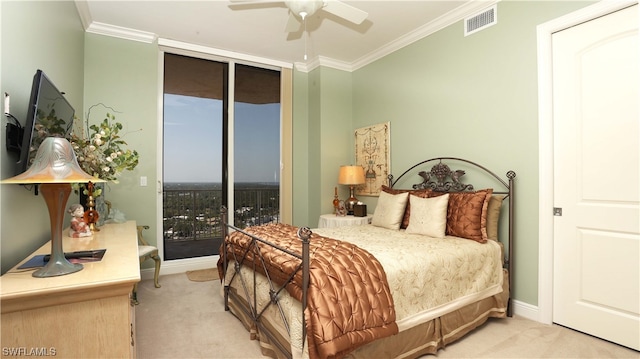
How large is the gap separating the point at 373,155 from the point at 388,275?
2.58 meters

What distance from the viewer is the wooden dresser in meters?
1.10

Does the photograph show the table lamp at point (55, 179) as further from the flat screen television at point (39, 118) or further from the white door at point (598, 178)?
the white door at point (598, 178)

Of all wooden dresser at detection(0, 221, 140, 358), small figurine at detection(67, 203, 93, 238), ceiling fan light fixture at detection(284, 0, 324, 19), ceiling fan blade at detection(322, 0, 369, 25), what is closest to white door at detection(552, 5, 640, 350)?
ceiling fan blade at detection(322, 0, 369, 25)

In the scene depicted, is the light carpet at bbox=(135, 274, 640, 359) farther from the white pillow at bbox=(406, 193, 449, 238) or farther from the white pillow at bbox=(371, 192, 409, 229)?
the white pillow at bbox=(371, 192, 409, 229)

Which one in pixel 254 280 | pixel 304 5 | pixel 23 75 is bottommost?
pixel 254 280

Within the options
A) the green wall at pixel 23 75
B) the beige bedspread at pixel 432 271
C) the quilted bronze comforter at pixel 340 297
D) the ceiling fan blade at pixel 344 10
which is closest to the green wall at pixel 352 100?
the green wall at pixel 23 75

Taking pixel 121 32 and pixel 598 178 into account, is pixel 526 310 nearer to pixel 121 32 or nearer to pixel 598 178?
pixel 598 178

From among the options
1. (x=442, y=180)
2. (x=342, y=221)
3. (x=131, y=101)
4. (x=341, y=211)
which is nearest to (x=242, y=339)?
(x=342, y=221)

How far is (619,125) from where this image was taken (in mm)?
2166

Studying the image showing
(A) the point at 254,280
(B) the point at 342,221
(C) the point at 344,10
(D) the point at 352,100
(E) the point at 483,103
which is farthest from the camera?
(D) the point at 352,100

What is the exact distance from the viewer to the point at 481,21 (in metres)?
2.98

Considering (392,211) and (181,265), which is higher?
(392,211)

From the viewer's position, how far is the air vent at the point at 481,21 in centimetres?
288

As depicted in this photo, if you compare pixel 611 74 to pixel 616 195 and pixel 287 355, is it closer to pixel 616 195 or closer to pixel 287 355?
pixel 616 195
